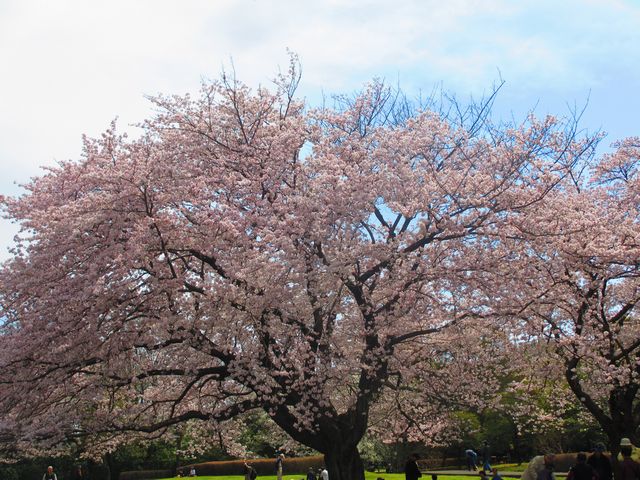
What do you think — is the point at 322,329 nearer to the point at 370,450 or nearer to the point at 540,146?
the point at 540,146

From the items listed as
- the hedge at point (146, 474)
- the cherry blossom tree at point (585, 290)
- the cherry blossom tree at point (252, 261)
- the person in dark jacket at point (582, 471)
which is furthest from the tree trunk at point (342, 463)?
the hedge at point (146, 474)

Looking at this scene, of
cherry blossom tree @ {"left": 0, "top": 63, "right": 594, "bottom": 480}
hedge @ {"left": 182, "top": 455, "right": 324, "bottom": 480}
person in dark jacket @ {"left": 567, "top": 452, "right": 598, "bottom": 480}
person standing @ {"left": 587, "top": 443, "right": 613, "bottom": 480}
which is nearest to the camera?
person in dark jacket @ {"left": 567, "top": 452, "right": 598, "bottom": 480}

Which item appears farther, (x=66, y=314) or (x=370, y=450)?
(x=370, y=450)

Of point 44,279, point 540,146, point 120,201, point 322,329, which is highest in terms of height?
point 540,146

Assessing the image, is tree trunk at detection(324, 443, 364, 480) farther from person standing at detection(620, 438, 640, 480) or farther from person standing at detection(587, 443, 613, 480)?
person standing at detection(620, 438, 640, 480)

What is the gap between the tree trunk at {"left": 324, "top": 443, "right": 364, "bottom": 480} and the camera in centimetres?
1769

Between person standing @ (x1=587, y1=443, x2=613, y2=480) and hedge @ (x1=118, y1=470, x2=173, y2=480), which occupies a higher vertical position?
person standing @ (x1=587, y1=443, x2=613, y2=480)

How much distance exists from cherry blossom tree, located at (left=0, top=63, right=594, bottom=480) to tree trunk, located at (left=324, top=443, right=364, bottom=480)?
3 centimetres

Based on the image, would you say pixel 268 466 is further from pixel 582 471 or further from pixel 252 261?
pixel 582 471

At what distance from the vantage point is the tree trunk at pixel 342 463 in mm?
17688

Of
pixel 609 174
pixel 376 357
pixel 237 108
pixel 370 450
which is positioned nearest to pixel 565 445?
pixel 370 450

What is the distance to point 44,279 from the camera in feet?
50.8

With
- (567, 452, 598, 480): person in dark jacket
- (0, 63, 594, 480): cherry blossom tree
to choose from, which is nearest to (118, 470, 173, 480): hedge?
(0, 63, 594, 480): cherry blossom tree

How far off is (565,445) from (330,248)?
121 ft
